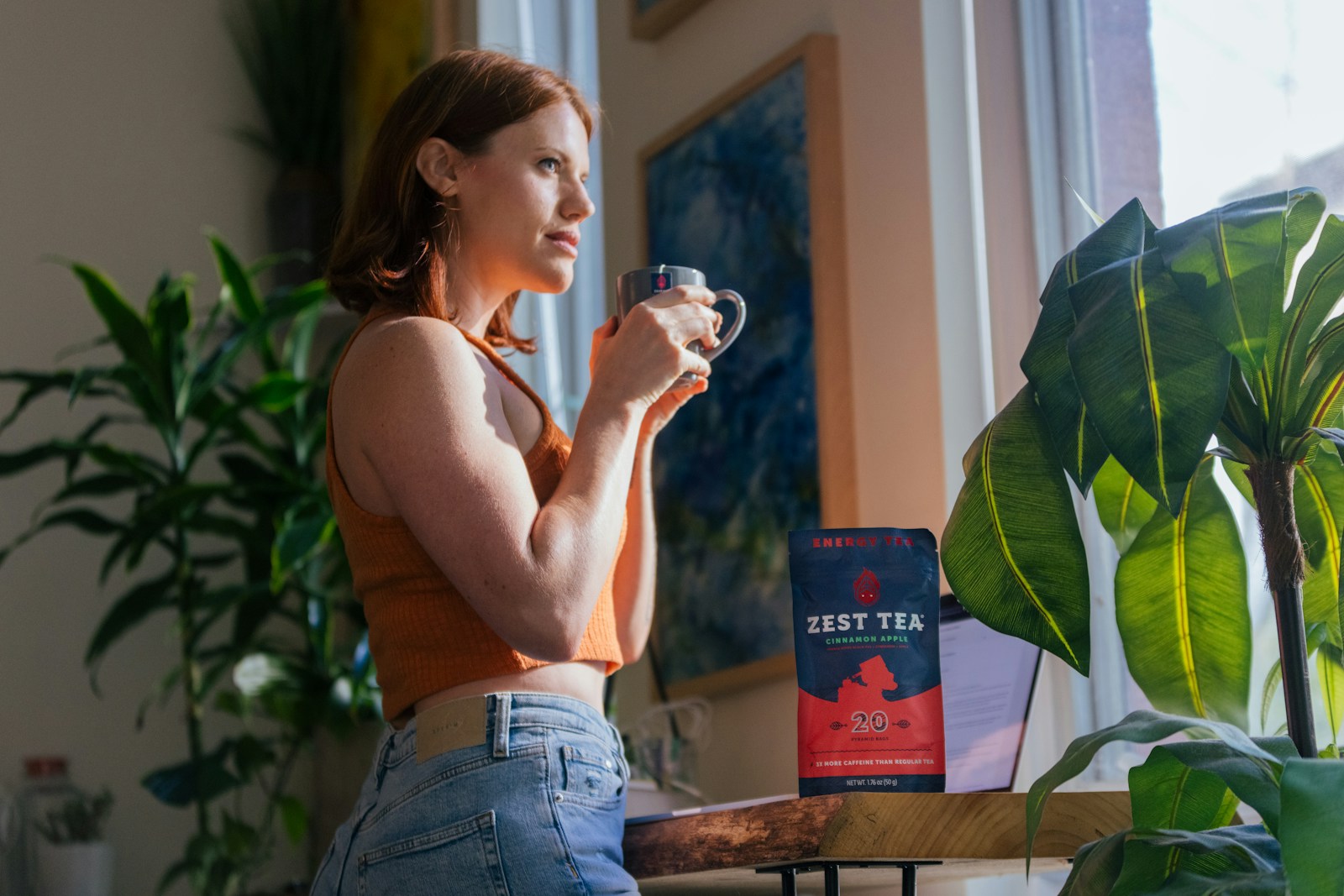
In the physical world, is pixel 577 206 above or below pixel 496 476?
above

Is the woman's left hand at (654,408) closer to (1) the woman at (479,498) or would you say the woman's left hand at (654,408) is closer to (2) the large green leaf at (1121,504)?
(1) the woman at (479,498)

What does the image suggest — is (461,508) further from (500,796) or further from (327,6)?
(327,6)

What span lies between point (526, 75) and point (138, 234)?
261 cm

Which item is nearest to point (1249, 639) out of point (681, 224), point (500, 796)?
point (500, 796)

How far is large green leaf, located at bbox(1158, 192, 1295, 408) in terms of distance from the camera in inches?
38.9

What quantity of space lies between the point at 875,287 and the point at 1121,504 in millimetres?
746

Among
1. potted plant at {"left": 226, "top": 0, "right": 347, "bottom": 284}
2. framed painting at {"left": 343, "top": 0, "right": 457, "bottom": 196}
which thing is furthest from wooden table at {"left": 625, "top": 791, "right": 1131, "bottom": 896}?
potted plant at {"left": 226, "top": 0, "right": 347, "bottom": 284}

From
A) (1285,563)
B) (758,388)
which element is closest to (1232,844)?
(1285,563)

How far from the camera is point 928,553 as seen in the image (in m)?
1.28

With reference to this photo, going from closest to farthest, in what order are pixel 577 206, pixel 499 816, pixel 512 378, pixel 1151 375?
pixel 1151 375 → pixel 499 816 → pixel 512 378 → pixel 577 206

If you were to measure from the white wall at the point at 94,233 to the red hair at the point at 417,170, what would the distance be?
2.33 metres

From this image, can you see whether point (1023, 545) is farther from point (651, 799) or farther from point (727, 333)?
point (651, 799)

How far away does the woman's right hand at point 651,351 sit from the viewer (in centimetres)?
134

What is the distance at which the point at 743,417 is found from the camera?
7.16ft
